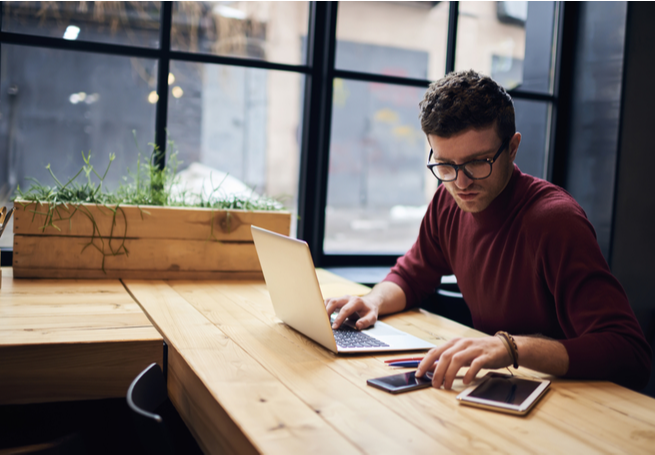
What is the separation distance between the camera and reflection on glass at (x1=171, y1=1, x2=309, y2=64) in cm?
282

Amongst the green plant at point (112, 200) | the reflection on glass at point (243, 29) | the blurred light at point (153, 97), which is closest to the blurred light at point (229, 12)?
the reflection on glass at point (243, 29)

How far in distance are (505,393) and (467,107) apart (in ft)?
2.49

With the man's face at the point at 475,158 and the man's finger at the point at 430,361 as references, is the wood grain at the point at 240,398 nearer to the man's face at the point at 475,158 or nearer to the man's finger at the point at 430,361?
the man's finger at the point at 430,361

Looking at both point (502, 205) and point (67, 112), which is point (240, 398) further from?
point (67, 112)

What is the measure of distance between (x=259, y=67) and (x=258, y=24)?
24cm

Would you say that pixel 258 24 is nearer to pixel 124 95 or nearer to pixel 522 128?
pixel 124 95

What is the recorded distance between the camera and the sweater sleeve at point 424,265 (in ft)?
6.10

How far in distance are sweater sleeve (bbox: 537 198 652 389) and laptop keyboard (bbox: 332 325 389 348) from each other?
44 centimetres

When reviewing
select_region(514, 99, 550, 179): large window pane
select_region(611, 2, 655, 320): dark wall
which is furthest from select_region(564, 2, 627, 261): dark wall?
select_region(514, 99, 550, 179): large window pane

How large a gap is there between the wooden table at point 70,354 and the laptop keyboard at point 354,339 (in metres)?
0.45

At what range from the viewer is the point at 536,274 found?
141 cm

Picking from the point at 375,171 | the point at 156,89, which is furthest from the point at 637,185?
the point at 156,89

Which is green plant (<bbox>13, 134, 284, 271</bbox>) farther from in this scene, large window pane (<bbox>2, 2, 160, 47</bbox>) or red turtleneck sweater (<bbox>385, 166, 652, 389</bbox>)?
red turtleneck sweater (<bbox>385, 166, 652, 389</bbox>)

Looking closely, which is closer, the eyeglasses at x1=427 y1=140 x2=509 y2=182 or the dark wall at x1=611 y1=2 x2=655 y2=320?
the eyeglasses at x1=427 y1=140 x2=509 y2=182
